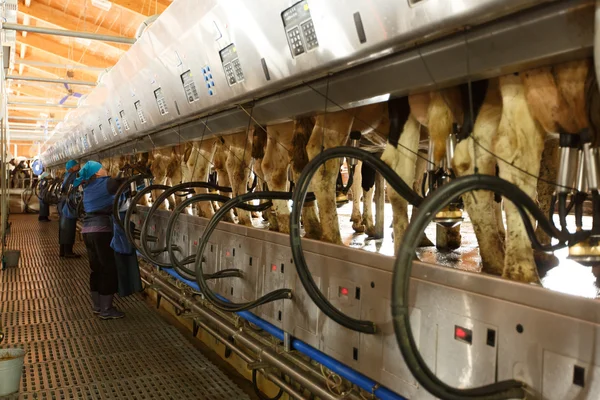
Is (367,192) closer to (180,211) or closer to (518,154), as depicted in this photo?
(180,211)

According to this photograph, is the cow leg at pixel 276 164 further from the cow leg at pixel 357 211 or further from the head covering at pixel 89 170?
the head covering at pixel 89 170

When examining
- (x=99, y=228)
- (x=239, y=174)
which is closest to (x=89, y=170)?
(x=99, y=228)

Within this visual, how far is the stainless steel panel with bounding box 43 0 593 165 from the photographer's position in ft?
4.58

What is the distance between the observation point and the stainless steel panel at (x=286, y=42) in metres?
1.40

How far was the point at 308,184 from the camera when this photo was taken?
187 cm

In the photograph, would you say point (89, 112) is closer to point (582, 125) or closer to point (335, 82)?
point (335, 82)

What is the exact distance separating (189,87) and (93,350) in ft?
6.50

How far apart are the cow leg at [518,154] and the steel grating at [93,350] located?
1841mm

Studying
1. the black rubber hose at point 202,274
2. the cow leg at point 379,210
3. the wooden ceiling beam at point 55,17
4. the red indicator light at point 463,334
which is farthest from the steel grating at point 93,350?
the wooden ceiling beam at point 55,17

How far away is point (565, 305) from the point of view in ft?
4.44

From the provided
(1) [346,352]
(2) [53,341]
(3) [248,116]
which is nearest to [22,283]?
(2) [53,341]

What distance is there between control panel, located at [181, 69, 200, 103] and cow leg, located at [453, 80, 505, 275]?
211 cm

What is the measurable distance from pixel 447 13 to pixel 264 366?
2.23 metres

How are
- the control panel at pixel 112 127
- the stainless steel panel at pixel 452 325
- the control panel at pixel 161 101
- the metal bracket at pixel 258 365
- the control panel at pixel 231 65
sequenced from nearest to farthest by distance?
the stainless steel panel at pixel 452 325 < the control panel at pixel 231 65 < the metal bracket at pixel 258 365 < the control panel at pixel 161 101 < the control panel at pixel 112 127
